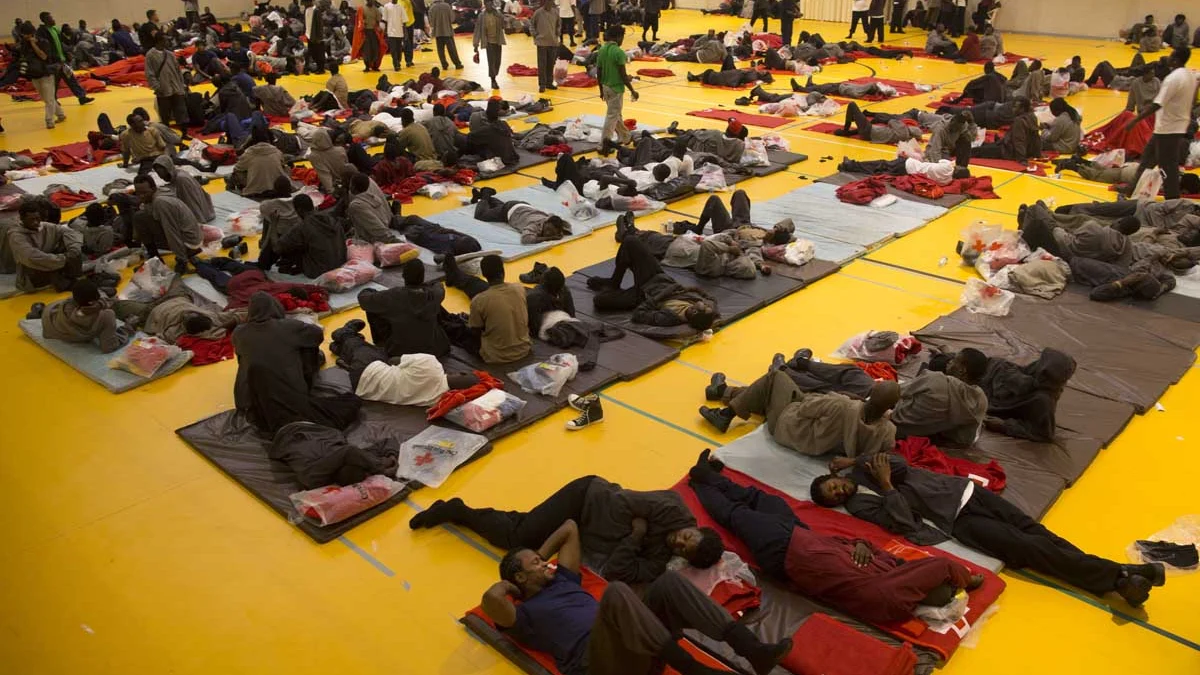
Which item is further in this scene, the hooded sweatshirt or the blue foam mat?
the hooded sweatshirt

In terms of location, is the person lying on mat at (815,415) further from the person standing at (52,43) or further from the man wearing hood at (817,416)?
the person standing at (52,43)

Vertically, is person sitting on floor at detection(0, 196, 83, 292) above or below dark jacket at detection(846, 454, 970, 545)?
above

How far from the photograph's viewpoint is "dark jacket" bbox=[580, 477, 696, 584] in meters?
6.37

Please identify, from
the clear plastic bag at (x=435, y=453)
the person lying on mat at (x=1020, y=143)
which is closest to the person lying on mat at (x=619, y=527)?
the clear plastic bag at (x=435, y=453)

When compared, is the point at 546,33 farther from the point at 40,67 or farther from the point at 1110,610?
the point at 1110,610

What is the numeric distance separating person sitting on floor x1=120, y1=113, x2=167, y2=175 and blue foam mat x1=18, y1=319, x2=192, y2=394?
21.5 feet

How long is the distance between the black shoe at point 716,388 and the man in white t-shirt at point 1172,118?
28.1 feet

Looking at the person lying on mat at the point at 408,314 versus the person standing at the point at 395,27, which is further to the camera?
the person standing at the point at 395,27

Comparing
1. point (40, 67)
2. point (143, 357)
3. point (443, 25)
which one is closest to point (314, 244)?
point (143, 357)

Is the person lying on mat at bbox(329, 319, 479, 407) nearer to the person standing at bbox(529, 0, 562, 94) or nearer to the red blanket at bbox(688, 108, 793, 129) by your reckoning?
the red blanket at bbox(688, 108, 793, 129)

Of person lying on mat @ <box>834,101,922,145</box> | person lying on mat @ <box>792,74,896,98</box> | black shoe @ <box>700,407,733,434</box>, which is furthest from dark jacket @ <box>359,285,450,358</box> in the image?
person lying on mat @ <box>792,74,896,98</box>

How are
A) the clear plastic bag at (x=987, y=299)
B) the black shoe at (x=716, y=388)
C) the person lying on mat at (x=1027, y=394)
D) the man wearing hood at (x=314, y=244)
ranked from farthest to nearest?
the man wearing hood at (x=314, y=244) → the clear plastic bag at (x=987, y=299) → the black shoe at (x=716, y=388) → the person lying on mat at (x=1027, y=394)

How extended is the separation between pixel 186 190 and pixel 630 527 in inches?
385

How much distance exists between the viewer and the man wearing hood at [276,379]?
8023 mm
